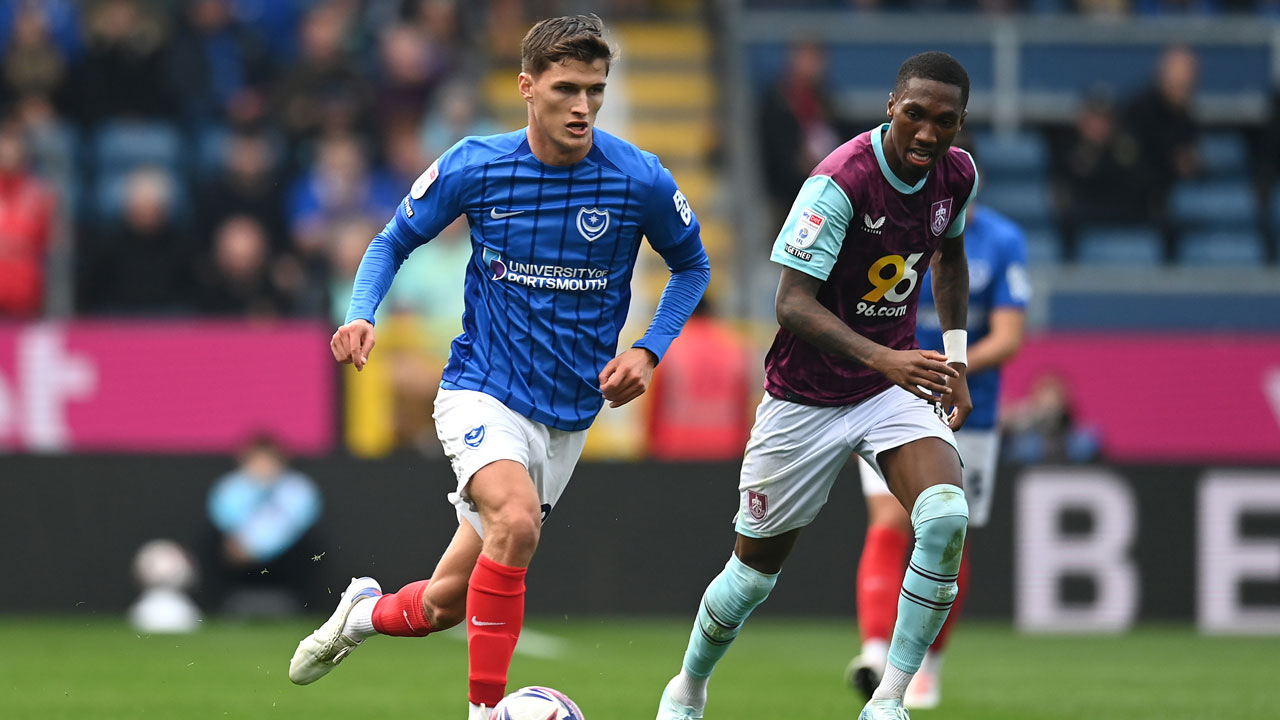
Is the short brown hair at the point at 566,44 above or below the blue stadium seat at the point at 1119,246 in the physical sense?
above

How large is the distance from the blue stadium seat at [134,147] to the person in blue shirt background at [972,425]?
924 centimetres

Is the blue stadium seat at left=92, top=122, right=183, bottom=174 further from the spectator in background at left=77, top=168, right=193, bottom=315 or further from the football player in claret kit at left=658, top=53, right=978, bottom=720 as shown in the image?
the football player in claret kit at left=658, top=53, right=978, bottom=720

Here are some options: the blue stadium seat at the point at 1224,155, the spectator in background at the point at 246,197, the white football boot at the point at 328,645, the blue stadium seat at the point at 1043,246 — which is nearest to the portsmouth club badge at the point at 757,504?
the white football boot at the point at 328,645

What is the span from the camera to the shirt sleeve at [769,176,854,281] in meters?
6.57

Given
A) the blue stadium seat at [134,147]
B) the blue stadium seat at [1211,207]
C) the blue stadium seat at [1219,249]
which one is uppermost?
the blue stadium seat at [134,147]

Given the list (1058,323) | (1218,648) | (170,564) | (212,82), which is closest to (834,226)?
(1218,648)

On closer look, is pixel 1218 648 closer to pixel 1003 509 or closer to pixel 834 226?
pixel 1003 509

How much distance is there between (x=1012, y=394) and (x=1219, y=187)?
5.27 m

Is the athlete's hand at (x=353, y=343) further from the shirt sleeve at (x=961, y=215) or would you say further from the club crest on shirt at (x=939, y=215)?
the shirt sleeve at (x=961, y=215)

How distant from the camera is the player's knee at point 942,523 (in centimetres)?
649

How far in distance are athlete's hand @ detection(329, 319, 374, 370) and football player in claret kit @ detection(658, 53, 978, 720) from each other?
1453 mm

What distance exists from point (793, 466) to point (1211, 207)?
12.2 m

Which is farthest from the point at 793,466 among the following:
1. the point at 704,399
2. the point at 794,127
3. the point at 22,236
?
the point at 794,127

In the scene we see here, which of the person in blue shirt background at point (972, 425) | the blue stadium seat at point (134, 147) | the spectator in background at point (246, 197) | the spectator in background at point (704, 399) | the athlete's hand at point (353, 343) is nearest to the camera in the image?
the athlete's hand at point (353, 343)
